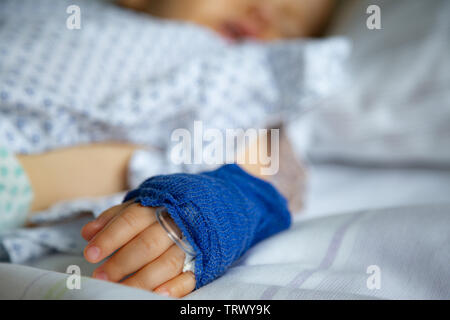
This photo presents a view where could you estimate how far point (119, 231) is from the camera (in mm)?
326

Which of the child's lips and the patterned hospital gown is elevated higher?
the child's lips

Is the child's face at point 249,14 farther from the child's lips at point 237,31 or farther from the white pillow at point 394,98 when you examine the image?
the white pillow at point 394,98

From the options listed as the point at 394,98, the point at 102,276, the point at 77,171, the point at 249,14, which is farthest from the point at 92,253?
the point at 249,14

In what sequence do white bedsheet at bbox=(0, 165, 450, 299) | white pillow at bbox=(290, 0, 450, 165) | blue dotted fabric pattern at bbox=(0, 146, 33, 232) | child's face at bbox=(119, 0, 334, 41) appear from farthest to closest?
child's face at bbox=(119, 0, 334, 41) < white pillow at bbox=(290, 0, 450, 165) < blue dotted fabric pattern at bbox=(0, 146, 33, 232) < white bedsheet at bbox=(0, 165, 450, 299)

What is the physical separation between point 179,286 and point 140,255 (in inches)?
1.7

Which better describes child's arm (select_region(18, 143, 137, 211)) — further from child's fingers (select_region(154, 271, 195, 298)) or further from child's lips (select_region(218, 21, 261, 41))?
child's lips (select_region(218, 21, 261, 41))

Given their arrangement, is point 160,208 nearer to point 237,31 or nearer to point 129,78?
point 129,78

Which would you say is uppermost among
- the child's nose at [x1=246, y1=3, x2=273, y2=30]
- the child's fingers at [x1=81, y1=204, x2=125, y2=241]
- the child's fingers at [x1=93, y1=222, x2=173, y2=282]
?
the child's nose at [x1=246, y1=3, x2=273, y2=30]

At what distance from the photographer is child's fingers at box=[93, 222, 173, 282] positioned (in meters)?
0.32

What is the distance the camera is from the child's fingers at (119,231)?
1.05ft

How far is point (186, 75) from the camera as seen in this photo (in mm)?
666

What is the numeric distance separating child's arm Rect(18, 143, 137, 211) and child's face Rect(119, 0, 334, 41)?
1.46 feet

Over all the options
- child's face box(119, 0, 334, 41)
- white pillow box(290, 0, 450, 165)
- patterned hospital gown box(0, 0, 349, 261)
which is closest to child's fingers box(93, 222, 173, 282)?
patterned hospital gown box(0, 0, 349, 261)
